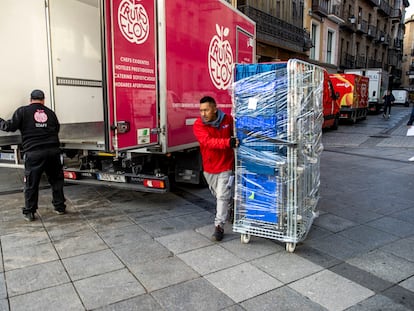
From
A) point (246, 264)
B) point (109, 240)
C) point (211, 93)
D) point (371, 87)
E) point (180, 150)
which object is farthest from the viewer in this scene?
point (371, 87)

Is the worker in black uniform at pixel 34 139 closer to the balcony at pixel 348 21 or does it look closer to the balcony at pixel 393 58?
the balcony at pixel 348 21

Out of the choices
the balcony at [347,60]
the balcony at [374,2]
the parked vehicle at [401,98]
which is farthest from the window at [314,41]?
the parked vehicle at [401,98]

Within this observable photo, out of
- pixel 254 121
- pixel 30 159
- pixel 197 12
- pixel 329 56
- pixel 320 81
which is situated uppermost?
pixel 329 56

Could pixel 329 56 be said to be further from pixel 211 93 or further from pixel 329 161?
pixel 211 93

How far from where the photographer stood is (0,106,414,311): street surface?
127 inches

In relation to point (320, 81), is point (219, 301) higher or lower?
lower

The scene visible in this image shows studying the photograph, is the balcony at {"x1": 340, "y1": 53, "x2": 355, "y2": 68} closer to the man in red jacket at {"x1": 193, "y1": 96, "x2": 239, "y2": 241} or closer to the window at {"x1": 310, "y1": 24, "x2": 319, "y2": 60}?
the window at {"x1": 310, "y1": 24, "x2": 319, "y2": 60}

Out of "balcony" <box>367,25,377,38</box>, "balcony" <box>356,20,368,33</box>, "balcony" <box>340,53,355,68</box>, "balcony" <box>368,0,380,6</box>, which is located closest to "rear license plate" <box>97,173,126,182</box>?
"balcony" <box>340,53,355,68</box>

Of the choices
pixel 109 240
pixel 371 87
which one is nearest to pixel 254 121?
pixel 109 240

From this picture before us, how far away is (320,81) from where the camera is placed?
470 cm

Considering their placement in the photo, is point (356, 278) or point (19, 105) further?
point (19, 105)

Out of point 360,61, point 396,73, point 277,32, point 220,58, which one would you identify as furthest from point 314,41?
point 396,73

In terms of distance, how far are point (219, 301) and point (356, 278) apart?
1.39m

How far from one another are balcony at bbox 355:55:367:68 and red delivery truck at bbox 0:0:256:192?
120ft
